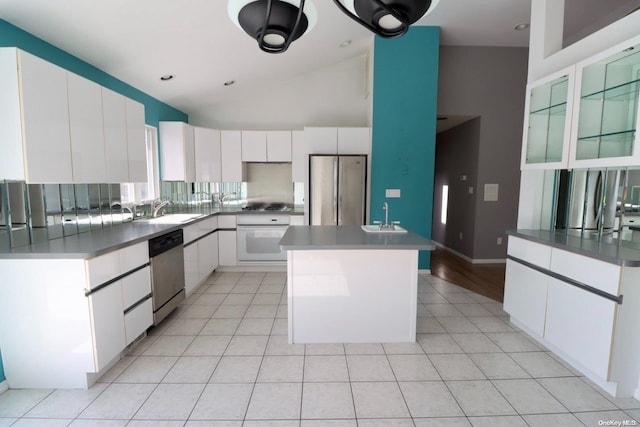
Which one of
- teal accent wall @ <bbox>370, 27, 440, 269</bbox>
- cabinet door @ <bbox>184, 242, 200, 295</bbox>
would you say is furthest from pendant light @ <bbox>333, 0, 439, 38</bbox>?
teal accent wall @ <bbox>370, 27, 440, 269</bbox>

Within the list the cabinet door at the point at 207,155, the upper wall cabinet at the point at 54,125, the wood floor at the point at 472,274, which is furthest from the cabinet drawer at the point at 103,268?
the wood floor at the point at 472,274

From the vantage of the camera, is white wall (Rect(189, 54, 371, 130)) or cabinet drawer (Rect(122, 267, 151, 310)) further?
white wall (Rect(189, 54, 371, 130))

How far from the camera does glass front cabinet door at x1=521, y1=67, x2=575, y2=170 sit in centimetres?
247

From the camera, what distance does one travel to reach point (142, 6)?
2.35 meters

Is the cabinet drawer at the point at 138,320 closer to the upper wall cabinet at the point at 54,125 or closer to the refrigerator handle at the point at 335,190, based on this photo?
the upper wall cabinet at the point at 54,125

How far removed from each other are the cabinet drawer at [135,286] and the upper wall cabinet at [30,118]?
86 centimetres

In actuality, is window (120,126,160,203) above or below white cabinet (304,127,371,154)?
below

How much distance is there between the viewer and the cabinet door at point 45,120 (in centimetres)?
184

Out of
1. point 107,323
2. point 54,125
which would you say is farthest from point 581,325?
point 54,125

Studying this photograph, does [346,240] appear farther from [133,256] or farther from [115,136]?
[115,136]

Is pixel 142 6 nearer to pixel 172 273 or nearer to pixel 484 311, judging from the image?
pixel 172 273

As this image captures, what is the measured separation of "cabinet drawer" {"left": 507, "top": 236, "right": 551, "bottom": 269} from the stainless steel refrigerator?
2.00 meters

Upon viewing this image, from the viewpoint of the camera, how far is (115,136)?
266cm

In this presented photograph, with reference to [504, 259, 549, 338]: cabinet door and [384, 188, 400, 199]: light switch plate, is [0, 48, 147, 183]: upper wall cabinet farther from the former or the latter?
[504, 259, 549, 338]: cabinet door
